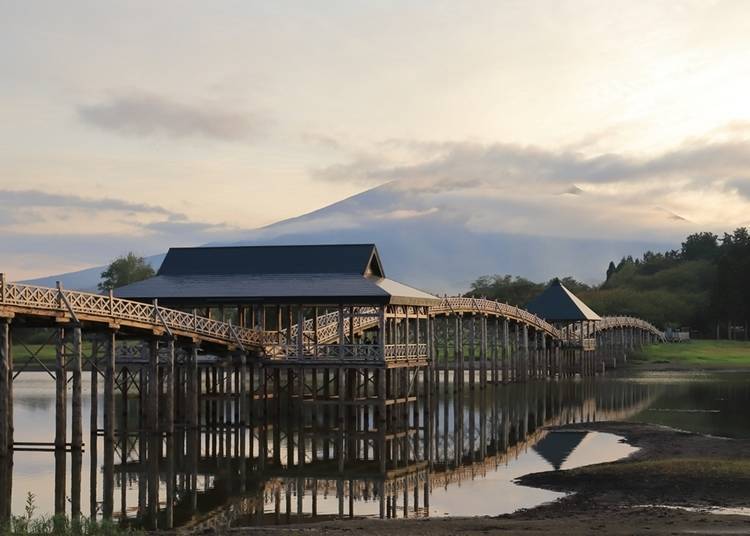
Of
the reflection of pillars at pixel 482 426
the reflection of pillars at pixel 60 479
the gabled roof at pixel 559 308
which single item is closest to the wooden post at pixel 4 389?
the reflection of pillars at pixel 60 479

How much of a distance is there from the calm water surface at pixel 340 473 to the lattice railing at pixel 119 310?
14.9 feet

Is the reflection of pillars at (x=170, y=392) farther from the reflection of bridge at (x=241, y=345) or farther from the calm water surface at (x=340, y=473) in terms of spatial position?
the calm water surface at (x=340, y=473)

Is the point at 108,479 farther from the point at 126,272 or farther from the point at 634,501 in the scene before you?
the point at 126,272

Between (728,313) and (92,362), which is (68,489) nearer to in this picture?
(92,362)

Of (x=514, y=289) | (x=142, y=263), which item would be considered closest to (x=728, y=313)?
(x=514, y=289)

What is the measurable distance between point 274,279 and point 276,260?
8.51 ft

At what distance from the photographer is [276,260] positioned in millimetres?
59906

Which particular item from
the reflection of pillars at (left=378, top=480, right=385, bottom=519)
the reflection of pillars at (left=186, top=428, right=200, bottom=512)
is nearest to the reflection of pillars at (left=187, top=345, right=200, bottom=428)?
the reflection of pillars at (left=186, top=428, right=200, bottom=512)

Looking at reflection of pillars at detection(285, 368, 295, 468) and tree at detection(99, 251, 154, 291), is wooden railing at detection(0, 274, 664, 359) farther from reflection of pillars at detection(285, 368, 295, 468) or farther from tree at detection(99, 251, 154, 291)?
tree at detection(99, 251, 154, 291)

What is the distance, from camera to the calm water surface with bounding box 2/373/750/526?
32094mm

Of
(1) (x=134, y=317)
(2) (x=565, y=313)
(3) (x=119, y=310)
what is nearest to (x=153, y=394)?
(1) (x=134, y=317)

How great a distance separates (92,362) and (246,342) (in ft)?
30.3

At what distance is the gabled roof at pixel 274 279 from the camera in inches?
2106

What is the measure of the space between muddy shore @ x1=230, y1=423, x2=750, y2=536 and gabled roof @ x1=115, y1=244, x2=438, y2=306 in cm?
1609
